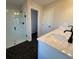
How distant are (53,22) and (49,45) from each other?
453 centimetres

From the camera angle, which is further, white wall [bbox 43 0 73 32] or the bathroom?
white wall [bbox 43 0 73 32]

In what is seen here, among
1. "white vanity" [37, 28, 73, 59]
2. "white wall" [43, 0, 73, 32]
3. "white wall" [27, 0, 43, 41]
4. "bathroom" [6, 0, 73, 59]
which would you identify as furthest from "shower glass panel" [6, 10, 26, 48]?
"white vanity" [37, 28, 73, 59]

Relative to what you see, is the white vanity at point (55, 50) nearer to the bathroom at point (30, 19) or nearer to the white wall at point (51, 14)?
the bathroom at point (30, 19)

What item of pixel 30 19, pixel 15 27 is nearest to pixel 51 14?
pixel 30 19

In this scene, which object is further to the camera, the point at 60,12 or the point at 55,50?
the point at 60,12

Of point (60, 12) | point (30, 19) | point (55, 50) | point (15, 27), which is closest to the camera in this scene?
point (55, 50)

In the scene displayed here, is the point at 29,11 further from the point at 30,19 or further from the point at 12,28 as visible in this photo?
the point at 12,28

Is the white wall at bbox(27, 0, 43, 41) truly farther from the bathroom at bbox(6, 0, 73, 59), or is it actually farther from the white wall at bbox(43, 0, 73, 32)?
the white wall at bbox(43, 0, 73, 32)

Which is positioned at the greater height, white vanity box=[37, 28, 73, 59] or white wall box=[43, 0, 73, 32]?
white wall box=[43, 0, 73, 32]

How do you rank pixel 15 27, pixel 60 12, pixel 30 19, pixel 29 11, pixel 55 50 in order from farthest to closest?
pixel 60 12, pixel 30 19, pixel 29 11, pixel 15 27, pixel 55 50

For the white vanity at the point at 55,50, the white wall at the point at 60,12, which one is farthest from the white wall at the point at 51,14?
the white vanity at the point at 55,50

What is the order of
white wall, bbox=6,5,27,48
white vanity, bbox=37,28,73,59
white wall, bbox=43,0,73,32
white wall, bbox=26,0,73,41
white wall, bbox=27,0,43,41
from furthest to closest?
white wall, bbox=43,0,73,32 → white wall, bbox=26,0,73,41 → white wall, bbox=27,0,43,41 → white wall, bbox=6,5,27,48 → white vanity, bbox=37,28,73,59

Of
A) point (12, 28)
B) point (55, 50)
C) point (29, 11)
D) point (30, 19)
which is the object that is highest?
point (29, 11)
